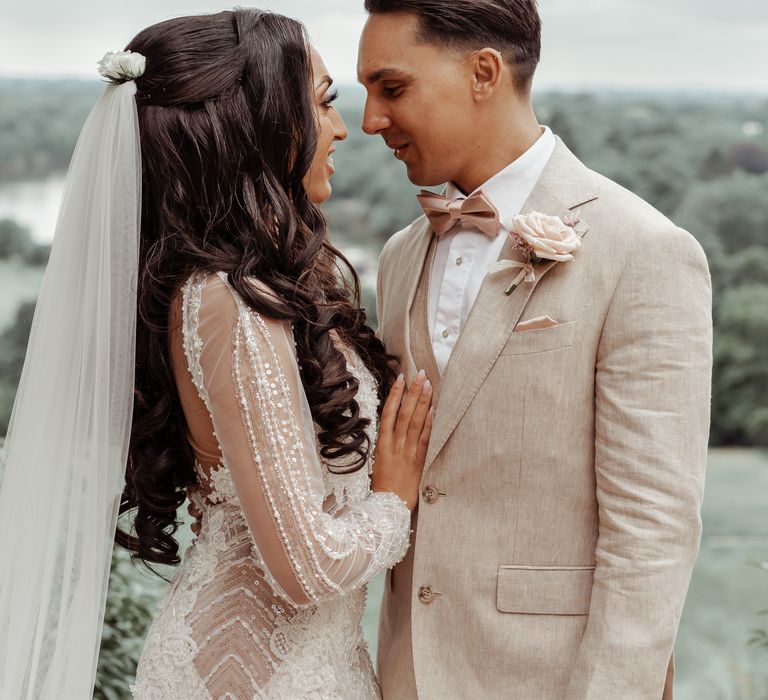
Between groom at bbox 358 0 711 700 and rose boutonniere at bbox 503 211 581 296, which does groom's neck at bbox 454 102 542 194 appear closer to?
groom at bbox 358 0 711 700

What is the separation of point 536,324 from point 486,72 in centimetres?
54

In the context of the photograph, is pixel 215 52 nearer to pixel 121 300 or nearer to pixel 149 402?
pixel 121 300

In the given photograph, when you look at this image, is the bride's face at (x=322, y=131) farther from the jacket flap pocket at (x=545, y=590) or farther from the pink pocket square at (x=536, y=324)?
the jacket flap pocket at (x=545, y=590)

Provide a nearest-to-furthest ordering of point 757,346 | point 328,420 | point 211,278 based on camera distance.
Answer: point 211,278 → point 328,420 → point 757,346

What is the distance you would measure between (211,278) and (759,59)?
3.11m

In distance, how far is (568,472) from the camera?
187 cm

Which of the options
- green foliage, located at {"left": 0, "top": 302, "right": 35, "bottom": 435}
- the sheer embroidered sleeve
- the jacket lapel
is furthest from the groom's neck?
green foliage, located at {"left": 0, "top": 302, "right": 35, "bottom": 435}

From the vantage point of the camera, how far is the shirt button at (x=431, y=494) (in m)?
1.95

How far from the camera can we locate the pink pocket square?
1.84 meters

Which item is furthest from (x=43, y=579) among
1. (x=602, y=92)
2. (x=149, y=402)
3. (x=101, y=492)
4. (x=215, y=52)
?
(x=602, y=92)

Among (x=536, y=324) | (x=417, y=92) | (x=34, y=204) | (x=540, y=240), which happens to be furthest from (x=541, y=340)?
(x=34, y=204)

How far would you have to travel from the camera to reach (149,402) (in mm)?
1972

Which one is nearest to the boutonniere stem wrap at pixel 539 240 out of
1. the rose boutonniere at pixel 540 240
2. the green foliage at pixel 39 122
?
the rose boutonniere at pixel 540 240

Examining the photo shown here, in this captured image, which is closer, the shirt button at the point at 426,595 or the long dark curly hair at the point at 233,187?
the long dark curly hair at the point at 233,187
